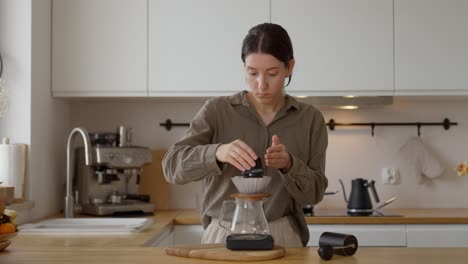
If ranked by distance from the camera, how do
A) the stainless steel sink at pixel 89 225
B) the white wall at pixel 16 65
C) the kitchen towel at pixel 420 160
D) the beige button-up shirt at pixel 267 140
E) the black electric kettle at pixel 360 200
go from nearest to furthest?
the beige button-up shirt at pixel 267 140, the stainless steel sink at pixel 89 225, the white wall at pixel 16 65, the black electric kettle at pixel 360 200, the kitchen towel at pixel 420 160

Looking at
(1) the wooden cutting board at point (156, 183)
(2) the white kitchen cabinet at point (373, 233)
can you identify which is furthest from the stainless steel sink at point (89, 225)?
(2) the white kitchen cabinet at point (373, 233)

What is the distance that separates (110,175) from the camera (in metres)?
3.39

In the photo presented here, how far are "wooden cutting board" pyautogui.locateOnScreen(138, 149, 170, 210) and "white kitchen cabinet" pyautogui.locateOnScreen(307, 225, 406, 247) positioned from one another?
35.4 inches

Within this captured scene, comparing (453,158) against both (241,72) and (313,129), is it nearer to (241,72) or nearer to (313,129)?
(241,72)

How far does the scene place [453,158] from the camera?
3.63m

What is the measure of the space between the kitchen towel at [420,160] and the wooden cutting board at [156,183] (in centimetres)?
131

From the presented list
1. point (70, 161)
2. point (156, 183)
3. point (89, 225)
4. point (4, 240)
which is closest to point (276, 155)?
point (4, 240)

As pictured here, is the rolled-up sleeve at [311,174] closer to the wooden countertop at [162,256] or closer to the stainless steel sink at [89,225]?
the wooden countertop at [162,256]

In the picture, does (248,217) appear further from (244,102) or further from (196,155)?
(244,102)

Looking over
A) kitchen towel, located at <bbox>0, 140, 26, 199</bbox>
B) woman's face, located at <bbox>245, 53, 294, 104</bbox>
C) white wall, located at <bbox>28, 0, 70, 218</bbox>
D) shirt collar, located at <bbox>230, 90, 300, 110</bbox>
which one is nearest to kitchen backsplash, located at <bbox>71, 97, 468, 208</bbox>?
Result: white wall, located at <bbox>28, 0, 70, 218</bbox>

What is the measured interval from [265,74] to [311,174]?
0.32m

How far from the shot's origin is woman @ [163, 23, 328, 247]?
1894mm

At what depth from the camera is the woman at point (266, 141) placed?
1.89 meters

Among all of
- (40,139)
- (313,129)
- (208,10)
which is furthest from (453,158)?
(40,139)
